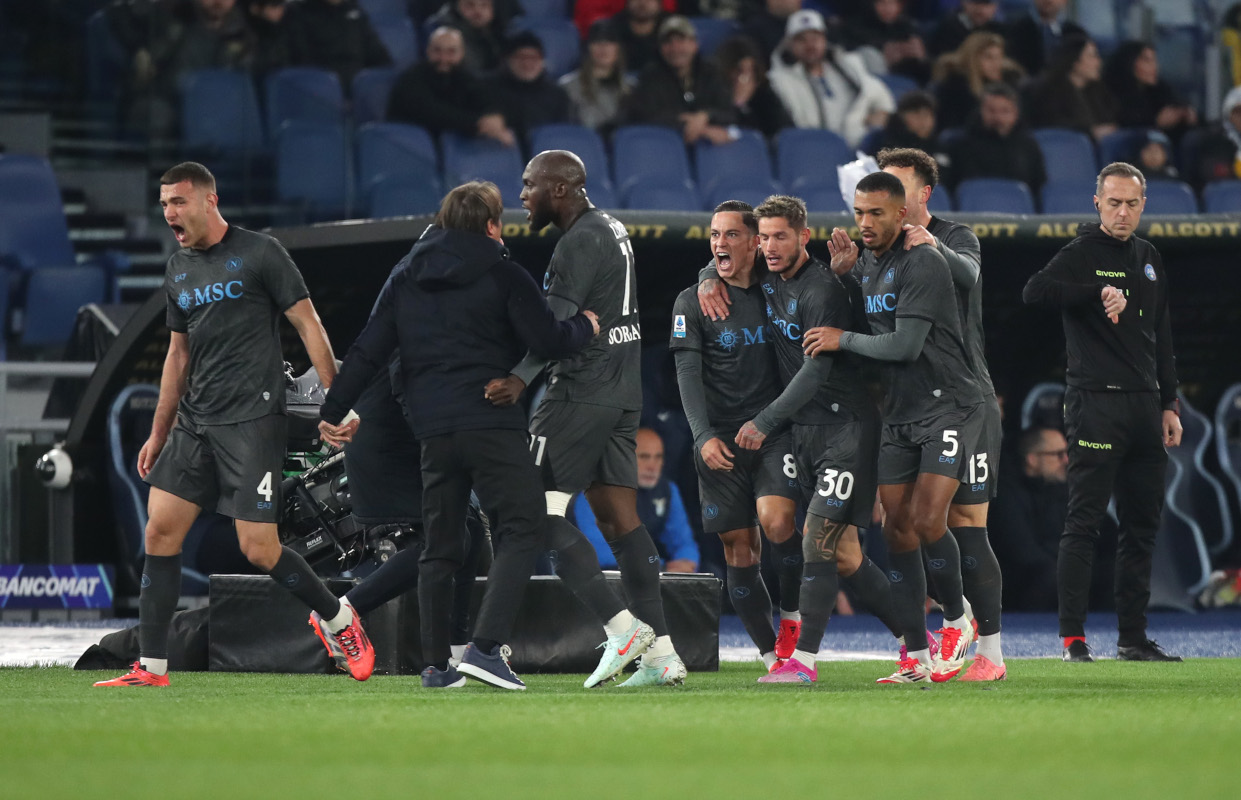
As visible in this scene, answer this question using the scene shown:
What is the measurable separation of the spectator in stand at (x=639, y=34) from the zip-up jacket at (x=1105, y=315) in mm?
6776

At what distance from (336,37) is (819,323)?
785 cm

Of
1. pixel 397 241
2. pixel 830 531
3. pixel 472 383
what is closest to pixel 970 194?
pixel 397 241

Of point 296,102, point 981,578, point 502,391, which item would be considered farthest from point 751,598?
point 296,102

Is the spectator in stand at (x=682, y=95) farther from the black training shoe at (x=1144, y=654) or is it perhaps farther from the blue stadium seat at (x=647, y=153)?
the black training shoe at (x=1144, y=654)

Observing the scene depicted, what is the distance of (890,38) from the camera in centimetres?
1617

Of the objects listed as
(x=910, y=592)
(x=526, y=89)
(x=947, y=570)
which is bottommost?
(x=910, y=592)

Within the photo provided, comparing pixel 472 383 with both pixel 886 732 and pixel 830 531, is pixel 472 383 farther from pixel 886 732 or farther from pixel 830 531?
pixel 886 732

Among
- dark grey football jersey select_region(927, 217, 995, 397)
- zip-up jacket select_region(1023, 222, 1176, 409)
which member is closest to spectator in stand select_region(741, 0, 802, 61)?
zip-up jacket select_region(1023, 222, 1176, 409)

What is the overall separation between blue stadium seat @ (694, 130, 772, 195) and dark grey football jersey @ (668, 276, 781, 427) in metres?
6.18

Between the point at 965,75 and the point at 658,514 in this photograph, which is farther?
the point at 965,75

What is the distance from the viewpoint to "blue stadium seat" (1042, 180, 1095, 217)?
13.3m

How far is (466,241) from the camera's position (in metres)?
6.03

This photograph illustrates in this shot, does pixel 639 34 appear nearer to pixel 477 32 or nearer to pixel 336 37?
pixel 477 32

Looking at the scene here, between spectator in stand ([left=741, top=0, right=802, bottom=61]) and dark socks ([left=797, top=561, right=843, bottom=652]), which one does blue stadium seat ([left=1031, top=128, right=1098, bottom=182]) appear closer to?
spectator in stand ([left=741, top=0, right=802, bottom=61])
